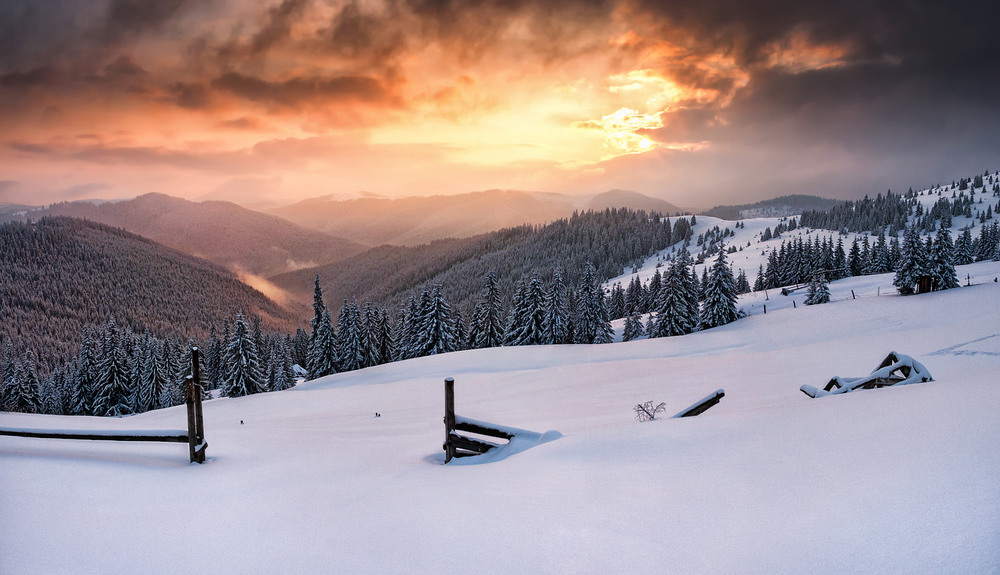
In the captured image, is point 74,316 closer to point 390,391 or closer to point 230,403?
point 230,403

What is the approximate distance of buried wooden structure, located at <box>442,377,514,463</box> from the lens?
801 cm

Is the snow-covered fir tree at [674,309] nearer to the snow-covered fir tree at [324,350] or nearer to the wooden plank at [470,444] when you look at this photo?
the snow-covered fir tree at [324,350]

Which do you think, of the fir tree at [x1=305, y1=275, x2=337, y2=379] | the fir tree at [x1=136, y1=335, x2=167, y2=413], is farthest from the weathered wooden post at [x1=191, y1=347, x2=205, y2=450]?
the fir tree at [x1=136, y1=335, x2=167, y2=413]

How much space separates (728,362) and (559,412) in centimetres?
830

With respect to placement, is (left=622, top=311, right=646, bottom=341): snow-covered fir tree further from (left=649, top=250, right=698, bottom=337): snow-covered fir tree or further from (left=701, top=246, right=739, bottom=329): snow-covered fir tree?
(left=701, top=246, right=739, bottom=329): snow-covered fir tree

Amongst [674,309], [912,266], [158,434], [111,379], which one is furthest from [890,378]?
[111,379]

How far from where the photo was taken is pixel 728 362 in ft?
57.9

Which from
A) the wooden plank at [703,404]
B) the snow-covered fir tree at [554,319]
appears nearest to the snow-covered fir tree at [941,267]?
the snow-covered fir tree at [554,319]

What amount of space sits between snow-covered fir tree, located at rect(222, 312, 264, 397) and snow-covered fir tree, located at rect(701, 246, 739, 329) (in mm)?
43467

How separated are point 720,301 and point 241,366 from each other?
46019 millimetres

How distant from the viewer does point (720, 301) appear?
4653 centimetres

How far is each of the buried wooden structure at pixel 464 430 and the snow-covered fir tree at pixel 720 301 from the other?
1722 inches

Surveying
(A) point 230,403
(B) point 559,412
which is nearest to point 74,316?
(A) point 230,403

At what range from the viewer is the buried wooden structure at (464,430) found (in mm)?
8008
